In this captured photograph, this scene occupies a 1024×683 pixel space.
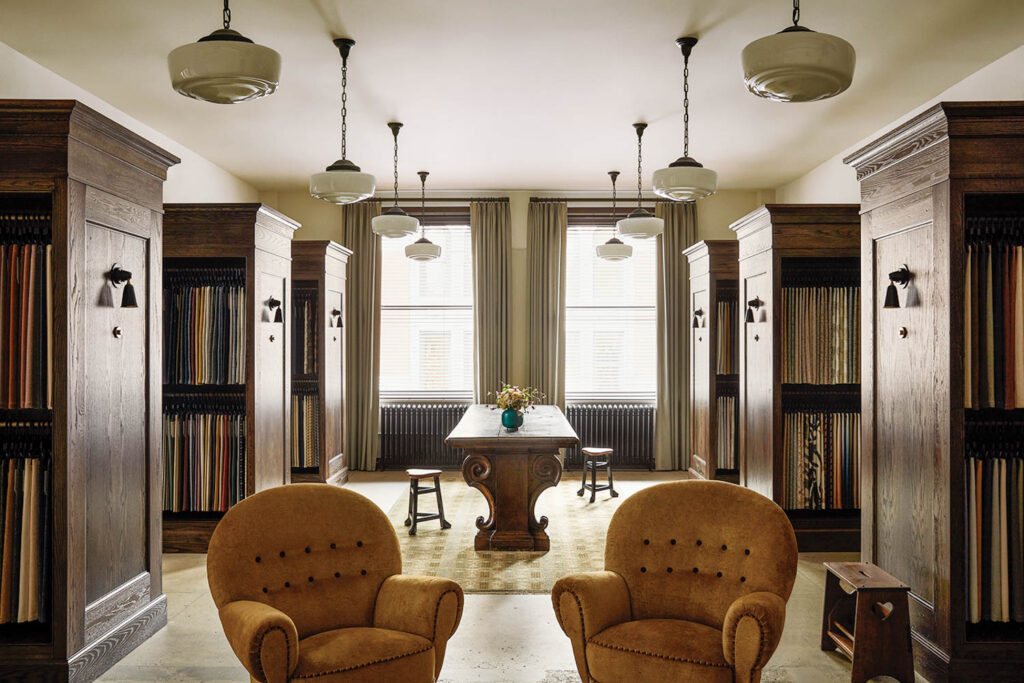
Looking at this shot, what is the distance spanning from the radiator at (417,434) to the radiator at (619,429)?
1365mm

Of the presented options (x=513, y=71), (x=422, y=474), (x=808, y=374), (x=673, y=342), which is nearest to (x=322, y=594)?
(x=422, y=474)

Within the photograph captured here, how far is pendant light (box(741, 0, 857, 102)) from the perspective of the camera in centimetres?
233

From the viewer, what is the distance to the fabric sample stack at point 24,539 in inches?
115

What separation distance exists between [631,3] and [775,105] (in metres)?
2.06

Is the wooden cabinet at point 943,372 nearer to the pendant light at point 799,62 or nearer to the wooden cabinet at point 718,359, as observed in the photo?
the pendant light at point 799,62

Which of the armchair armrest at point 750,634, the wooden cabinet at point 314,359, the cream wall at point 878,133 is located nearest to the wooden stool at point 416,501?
the wooden cabinet at point 314,359

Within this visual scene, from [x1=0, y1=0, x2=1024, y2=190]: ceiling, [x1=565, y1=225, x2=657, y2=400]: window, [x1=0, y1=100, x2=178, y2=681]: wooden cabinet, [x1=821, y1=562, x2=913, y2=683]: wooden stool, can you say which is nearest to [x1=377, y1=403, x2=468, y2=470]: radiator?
[x1=565, y1=225, x2=657, y2=400]: window

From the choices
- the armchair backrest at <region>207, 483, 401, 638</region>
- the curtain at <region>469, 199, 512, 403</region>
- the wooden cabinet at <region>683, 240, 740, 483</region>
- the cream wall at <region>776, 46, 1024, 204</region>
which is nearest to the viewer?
the armchair backrest at <region>207, 483, 401, 638</region>

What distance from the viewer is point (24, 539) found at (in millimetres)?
2914

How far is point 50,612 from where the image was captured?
298 cm

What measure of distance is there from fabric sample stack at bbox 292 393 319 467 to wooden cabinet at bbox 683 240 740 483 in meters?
3.75

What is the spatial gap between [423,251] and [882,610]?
193 inches

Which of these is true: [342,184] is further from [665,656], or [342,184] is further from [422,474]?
[665,656]

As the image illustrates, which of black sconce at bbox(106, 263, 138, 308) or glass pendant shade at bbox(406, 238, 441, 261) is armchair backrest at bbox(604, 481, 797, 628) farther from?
glass pendant shade at bbox(406, 238, 441, 261)
